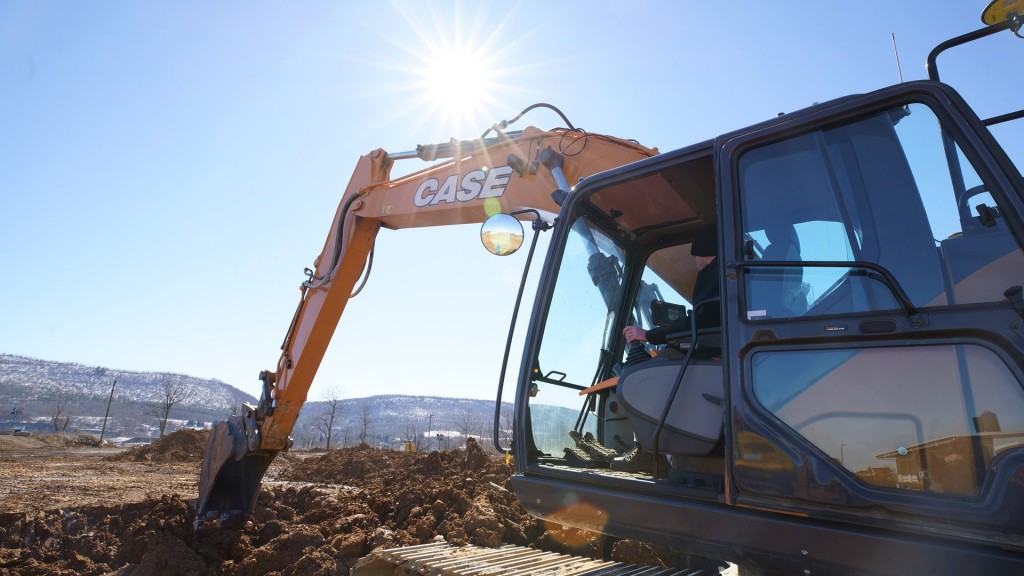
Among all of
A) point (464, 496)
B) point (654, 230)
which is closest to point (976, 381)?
point (654, 230)

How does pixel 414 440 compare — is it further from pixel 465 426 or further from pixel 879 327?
pixel 879 327

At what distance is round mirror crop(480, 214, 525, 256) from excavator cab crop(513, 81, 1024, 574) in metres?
0.68

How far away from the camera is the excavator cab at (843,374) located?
179 cm

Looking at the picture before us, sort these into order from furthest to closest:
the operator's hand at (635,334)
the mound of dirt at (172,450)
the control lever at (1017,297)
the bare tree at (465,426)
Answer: the bare tree at (465,426) → the mound of dirt at (172,450) → the operator's hand at (635,334) → the control lever at (1017,297)

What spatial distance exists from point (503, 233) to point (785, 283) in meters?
1.50

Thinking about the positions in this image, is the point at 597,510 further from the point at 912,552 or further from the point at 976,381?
the point at 976,381

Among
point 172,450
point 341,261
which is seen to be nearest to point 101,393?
point 172,450

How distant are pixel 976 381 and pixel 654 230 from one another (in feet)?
7.72

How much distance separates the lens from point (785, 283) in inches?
88.3

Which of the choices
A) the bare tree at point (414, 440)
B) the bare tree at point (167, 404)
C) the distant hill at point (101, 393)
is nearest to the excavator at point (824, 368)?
the bare tree at point (414, 440)

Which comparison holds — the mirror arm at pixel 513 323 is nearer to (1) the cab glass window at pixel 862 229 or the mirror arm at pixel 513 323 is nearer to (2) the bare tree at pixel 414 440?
(1) the cab glass window at pixel 862 229

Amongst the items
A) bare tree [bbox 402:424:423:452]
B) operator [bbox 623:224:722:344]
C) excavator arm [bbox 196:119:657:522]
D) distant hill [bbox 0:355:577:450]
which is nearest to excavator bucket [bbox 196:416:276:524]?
excavator arm [bbox 196:119:657:522]

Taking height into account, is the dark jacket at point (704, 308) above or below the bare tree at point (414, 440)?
above

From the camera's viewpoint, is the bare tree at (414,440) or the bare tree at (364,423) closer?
the bare tree at (414,440)
